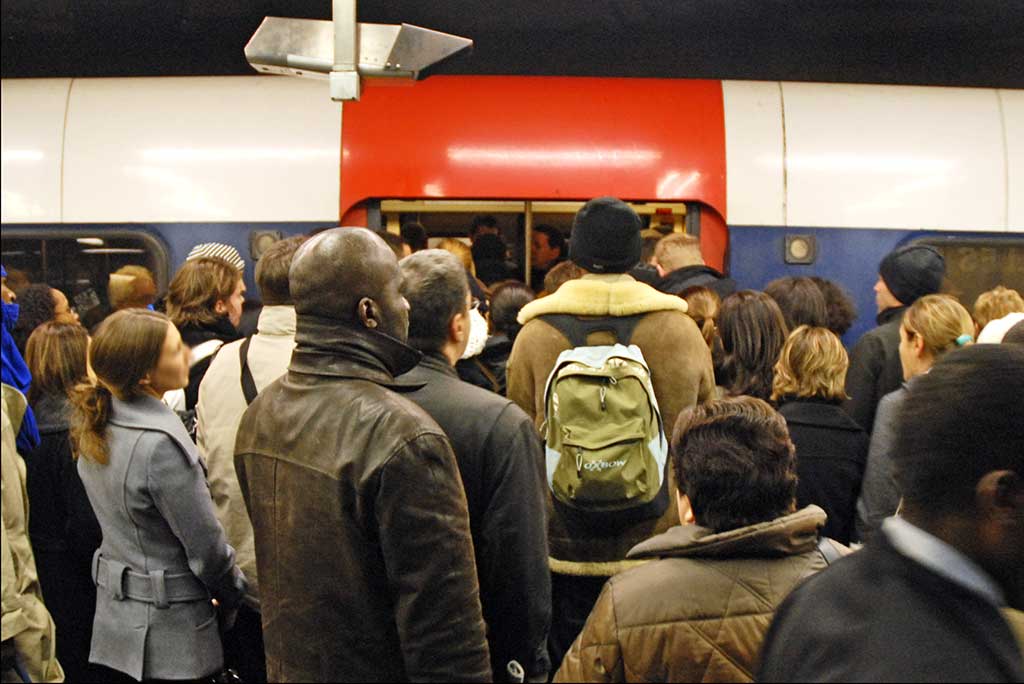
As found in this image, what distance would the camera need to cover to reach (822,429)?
3.12m

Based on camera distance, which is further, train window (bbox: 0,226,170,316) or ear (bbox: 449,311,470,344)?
train window (bbox: 0,226,170,316)

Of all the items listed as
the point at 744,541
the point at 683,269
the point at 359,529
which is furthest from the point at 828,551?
the point at 683,269

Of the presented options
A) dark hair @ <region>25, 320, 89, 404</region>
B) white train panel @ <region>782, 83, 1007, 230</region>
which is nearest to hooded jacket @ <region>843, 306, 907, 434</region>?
white train panel @ <region>782, 83, 1007, 230</region>

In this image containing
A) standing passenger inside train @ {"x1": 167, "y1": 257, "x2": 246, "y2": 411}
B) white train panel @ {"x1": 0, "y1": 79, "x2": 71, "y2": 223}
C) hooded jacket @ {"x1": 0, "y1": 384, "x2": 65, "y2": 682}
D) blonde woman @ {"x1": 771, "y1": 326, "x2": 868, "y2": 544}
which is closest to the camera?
hooded jacket @ {"x1": 0, "y1": 384, "x2": 65, "y2": 682}

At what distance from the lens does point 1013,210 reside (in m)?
5.32

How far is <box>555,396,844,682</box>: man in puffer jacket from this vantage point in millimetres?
1643

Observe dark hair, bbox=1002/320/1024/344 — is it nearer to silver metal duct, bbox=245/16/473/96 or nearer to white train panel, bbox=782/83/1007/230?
silver metal duct, bbox=245/16/473/96

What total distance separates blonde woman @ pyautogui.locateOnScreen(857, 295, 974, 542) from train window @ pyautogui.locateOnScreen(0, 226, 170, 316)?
11.8 feet

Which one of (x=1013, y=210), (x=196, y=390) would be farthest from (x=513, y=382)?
(x=1013, y=210)

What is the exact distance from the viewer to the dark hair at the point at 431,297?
2395mm

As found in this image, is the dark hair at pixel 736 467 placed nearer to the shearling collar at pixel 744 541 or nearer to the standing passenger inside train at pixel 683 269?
the shearling collar at pixel 744 541

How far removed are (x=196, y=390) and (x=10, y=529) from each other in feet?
3.98

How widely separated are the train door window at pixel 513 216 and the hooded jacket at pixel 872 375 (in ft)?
5.98

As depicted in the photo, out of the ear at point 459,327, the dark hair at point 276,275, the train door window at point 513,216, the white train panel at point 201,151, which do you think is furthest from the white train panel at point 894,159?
the ear at point 459,327
